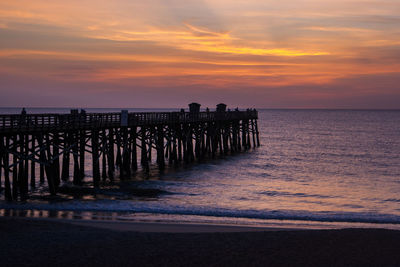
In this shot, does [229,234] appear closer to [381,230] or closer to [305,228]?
[305,228]

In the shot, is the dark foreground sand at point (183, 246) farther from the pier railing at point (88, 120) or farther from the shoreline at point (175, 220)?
the pier railing at point (88, 120)

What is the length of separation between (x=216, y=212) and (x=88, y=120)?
9333 millimetres

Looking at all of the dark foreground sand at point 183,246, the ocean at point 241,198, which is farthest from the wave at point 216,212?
the dark foreground sand at point 183,246

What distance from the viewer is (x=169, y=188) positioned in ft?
80.7

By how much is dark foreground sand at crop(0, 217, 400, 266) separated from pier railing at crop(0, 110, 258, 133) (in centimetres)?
578

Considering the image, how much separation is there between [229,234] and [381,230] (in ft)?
15.9

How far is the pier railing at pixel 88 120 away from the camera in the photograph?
19.9 metres

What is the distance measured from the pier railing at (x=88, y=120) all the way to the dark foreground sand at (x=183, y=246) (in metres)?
5.78

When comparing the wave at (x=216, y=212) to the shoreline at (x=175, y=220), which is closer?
the shoreline at (x=175, y=220)

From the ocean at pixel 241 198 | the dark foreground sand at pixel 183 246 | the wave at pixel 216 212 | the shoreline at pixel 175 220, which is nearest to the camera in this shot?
the dark foreground sand at pixel 183 246

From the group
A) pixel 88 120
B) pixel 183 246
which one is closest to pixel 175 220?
pixel 183 246

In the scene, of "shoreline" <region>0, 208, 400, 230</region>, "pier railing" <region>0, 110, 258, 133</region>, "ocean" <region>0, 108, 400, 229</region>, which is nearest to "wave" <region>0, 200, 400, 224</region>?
"ocean" <region>0, 108, 400, 229</region>

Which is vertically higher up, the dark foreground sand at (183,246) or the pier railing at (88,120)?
the pier railing at (88,120)

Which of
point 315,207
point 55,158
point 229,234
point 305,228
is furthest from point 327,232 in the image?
point 55,158
